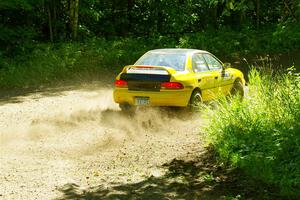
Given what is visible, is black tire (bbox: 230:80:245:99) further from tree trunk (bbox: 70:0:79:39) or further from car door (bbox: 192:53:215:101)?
tree trunk (bbox: 70:0:79:39)

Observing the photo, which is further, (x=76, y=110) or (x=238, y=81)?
(x=238, y=81)

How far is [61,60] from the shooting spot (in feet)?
66.6

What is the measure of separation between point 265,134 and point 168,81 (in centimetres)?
383

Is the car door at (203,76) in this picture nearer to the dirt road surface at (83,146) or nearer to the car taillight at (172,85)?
the car taillight at (172,85)

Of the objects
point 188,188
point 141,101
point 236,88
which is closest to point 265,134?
point 188,188

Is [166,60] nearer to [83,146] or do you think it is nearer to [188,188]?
[83,146]

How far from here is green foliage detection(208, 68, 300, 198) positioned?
21.0 feet

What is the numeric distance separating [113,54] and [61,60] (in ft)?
8.77

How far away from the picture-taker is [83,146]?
8828mm

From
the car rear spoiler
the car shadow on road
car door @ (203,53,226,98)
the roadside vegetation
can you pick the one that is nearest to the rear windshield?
the car rear spoiler

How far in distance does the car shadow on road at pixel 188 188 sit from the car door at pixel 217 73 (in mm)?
5058

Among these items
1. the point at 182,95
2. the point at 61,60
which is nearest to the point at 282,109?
the point at 182,95

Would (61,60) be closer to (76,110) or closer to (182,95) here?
(76,110)

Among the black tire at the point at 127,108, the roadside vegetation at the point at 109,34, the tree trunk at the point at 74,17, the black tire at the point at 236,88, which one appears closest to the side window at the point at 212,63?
the black tire at the point at 236,88
